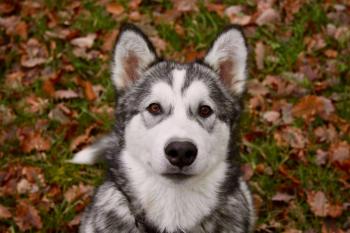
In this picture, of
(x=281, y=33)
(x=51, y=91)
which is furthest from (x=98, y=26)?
(x=281, y=33)

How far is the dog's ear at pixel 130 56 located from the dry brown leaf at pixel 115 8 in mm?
3291

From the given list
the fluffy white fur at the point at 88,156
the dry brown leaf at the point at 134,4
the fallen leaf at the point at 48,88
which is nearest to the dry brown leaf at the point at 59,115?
the fallen leaf at the point at 48,88

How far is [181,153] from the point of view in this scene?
139 inches

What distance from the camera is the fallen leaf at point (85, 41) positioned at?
273 inches

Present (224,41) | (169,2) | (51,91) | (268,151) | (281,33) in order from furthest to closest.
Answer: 1. (169,2)
2. (281,33)
3. (51,91)
4. (268,151)
5. (224,41)

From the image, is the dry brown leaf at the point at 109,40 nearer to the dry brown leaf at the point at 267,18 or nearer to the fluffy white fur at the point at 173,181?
the dry brown leaf at the point at 267,18

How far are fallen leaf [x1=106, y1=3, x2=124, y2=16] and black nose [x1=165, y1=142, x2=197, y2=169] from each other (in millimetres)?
4205

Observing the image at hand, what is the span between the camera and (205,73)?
4219 millimetres

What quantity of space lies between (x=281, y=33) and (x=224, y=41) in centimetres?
285

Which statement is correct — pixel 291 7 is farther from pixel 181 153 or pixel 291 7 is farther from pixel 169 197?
pixel 181 153

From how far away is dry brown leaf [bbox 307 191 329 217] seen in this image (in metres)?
4.90

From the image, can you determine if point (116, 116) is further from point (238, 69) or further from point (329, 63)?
point (329, 63)

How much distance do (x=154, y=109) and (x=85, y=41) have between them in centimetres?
331

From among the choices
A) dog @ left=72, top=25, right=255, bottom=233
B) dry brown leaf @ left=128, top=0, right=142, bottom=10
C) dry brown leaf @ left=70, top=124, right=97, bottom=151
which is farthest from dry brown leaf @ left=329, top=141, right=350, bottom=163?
dry brown leaf @ left=128, top=0, right=142, bottom=10
